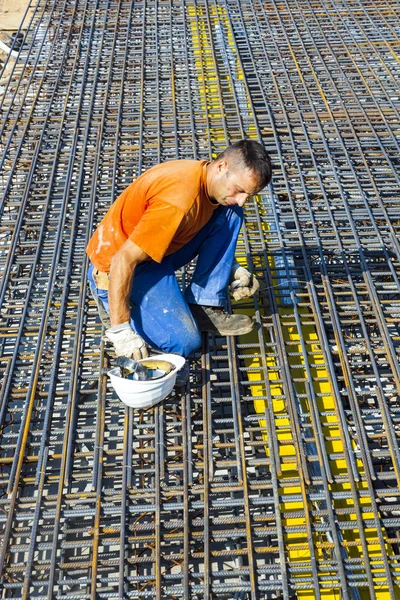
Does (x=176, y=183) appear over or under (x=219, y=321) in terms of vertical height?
over

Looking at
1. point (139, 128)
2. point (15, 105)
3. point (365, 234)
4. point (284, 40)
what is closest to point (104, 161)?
point (139, 128)

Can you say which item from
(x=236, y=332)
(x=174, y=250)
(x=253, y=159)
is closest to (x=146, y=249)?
(x=174, y=250)

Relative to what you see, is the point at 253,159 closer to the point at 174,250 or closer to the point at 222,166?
the point at 222,166

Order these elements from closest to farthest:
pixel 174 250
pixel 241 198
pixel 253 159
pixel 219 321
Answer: pixel 253 159
pixel 241 198
pixel 174 250
pixel 219 321

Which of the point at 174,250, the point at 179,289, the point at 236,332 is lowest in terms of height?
the point at 236,332

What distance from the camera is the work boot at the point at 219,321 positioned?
9.30ft

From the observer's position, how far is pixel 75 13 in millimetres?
6238

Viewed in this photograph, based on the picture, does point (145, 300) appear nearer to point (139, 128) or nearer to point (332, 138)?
point (139, 128)

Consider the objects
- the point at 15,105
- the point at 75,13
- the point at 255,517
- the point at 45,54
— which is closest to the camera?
the point at 255,517

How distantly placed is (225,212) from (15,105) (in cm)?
344

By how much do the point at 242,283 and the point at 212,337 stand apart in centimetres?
68

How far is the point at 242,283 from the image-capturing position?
2.88 meters

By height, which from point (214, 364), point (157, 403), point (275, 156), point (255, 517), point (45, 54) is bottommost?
point (214, 364)

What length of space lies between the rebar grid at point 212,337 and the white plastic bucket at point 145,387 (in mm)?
185
